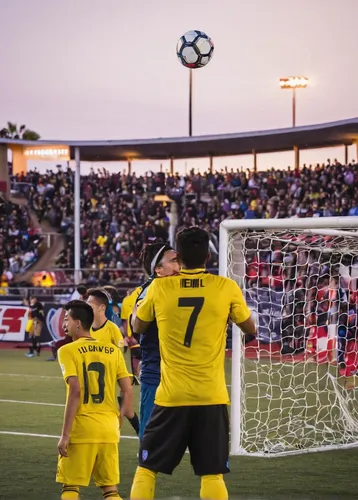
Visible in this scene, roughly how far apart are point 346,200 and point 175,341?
83.2 feet

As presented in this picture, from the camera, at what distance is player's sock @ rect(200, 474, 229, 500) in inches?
218

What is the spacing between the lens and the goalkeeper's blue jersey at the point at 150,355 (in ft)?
23.7

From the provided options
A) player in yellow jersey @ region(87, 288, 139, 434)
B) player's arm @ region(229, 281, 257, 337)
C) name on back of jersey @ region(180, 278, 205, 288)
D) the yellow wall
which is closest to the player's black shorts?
player's arm @ region(229, 281, 257, 337)

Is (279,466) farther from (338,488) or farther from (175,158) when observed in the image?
(175,158)

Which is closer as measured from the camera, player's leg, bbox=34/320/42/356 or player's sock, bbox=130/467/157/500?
player's sock, bbox=130/467/157/500

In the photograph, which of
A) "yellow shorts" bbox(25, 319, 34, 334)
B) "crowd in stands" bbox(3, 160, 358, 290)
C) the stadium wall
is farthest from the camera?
"crowd in stands" bbox(3, 160, 358, 290)

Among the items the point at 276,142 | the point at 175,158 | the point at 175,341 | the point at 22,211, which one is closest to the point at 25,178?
the point at 22,211

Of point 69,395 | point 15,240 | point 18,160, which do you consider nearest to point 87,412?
point 69,395

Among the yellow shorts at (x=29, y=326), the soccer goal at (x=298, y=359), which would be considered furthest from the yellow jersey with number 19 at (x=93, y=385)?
the yellow shorts at (x=29, y=326)

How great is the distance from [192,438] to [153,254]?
1975 mm

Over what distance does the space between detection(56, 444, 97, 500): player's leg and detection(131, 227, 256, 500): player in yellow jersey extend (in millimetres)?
504

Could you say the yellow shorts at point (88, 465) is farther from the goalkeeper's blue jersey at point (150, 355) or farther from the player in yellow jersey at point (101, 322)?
the player in yellow jersey at point (101, 322)

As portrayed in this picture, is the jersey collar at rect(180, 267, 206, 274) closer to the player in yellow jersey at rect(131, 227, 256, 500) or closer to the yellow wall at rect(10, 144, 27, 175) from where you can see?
the player in yellow jersey at rect(131, 227, 256, 500)

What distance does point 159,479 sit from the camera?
8727mm
